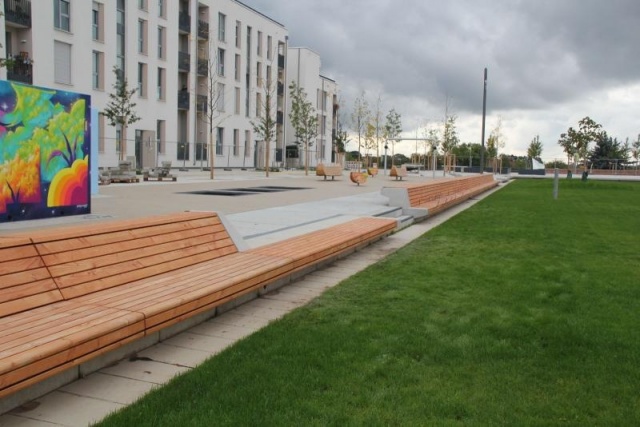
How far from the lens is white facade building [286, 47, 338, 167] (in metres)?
67.1

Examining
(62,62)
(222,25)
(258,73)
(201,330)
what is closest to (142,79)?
(62,62)

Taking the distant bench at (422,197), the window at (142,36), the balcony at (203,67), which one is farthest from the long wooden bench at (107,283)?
the balcony at (203,67)

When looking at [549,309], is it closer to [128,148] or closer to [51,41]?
[51,41]

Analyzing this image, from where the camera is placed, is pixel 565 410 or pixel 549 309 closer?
pixel 565 410

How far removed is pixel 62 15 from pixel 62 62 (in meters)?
2.67

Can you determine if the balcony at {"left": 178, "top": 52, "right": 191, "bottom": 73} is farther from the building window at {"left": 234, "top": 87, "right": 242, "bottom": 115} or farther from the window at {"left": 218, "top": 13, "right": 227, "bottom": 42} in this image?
the building window at {"left": 234, "top": 87, "right": 242, "bottom": 115}

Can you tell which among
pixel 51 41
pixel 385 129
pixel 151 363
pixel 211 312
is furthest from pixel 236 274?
pixel 385 129

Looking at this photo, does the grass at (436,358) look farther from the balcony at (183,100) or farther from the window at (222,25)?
the window at (222,25)

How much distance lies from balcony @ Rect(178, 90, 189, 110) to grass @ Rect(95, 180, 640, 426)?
134ft

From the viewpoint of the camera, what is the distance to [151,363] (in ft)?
13.4

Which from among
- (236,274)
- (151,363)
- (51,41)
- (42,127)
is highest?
(51,41)

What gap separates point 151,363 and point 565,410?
2647mm

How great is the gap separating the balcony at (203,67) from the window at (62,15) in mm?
14494

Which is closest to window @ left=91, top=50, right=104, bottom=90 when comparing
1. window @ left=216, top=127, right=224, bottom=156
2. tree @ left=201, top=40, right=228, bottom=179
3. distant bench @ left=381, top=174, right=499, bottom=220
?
tree @ left=201, top=40, right=228, bottom=179
